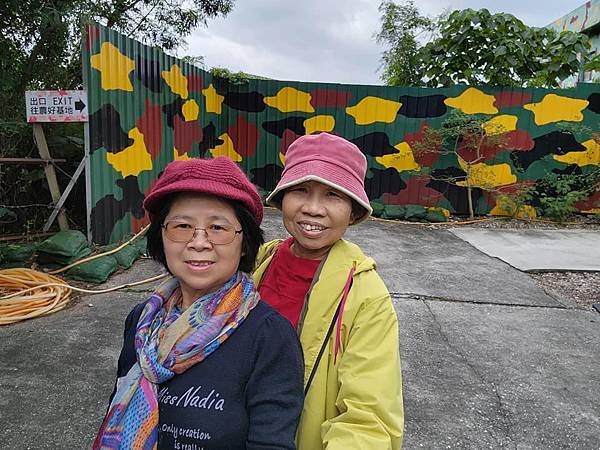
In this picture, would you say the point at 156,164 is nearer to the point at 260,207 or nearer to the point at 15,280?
the point at 15,280

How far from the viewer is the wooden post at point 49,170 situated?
173 inches

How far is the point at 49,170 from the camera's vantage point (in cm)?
447

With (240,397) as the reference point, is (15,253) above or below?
below

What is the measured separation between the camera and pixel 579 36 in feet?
27.6

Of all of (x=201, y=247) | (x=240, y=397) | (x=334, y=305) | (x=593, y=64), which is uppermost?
(x=593, y=64)

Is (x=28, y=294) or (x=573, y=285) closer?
(x=28, y=294)

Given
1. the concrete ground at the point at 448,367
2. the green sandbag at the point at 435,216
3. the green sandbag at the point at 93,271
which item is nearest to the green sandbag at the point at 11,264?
the green sandbag at the point at 93,271

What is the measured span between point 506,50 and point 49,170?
7.32 m

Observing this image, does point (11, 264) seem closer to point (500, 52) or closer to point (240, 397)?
point (240, 397)

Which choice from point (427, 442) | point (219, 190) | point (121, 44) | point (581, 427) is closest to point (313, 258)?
point (219, 190)

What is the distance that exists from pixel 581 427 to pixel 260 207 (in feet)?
6.31

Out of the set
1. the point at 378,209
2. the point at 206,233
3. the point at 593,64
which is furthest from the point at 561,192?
the point at 206,233

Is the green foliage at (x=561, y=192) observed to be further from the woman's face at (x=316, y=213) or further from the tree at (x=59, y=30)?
the woman's face at (x=316, y=213)

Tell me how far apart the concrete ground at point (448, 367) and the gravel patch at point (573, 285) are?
0.44ft
